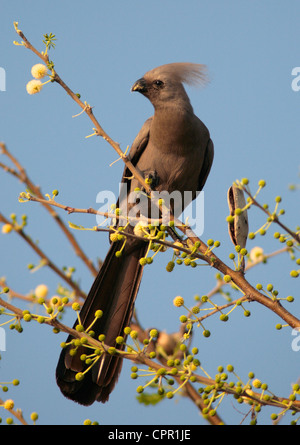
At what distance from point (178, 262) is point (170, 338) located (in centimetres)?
89

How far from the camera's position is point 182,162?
12.9ft

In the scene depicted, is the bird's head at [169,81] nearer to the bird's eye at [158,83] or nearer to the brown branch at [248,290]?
the bird's eye at [158,83]

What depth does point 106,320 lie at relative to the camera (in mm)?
3338

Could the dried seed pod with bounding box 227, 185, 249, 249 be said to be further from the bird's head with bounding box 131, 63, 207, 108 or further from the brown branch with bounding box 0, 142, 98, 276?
the bird's head with bounding box 131, 63, 207, 108

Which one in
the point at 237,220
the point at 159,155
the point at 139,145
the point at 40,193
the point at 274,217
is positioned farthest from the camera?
the point at 139,145

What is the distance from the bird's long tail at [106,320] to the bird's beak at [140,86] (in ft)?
3.91

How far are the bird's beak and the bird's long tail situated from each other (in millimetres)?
1191

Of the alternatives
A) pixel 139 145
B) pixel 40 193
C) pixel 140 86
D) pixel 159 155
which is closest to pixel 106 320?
pixel 40 193

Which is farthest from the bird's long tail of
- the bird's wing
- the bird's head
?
the bird's head

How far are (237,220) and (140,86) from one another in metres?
2.06

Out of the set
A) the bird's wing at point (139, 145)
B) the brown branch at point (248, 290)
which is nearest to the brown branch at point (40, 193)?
the bird's wing at point (139, 145)

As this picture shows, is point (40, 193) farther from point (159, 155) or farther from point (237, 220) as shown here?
point (237, 220)

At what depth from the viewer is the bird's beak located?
3.96 m

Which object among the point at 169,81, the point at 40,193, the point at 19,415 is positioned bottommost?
the point at 19,415
